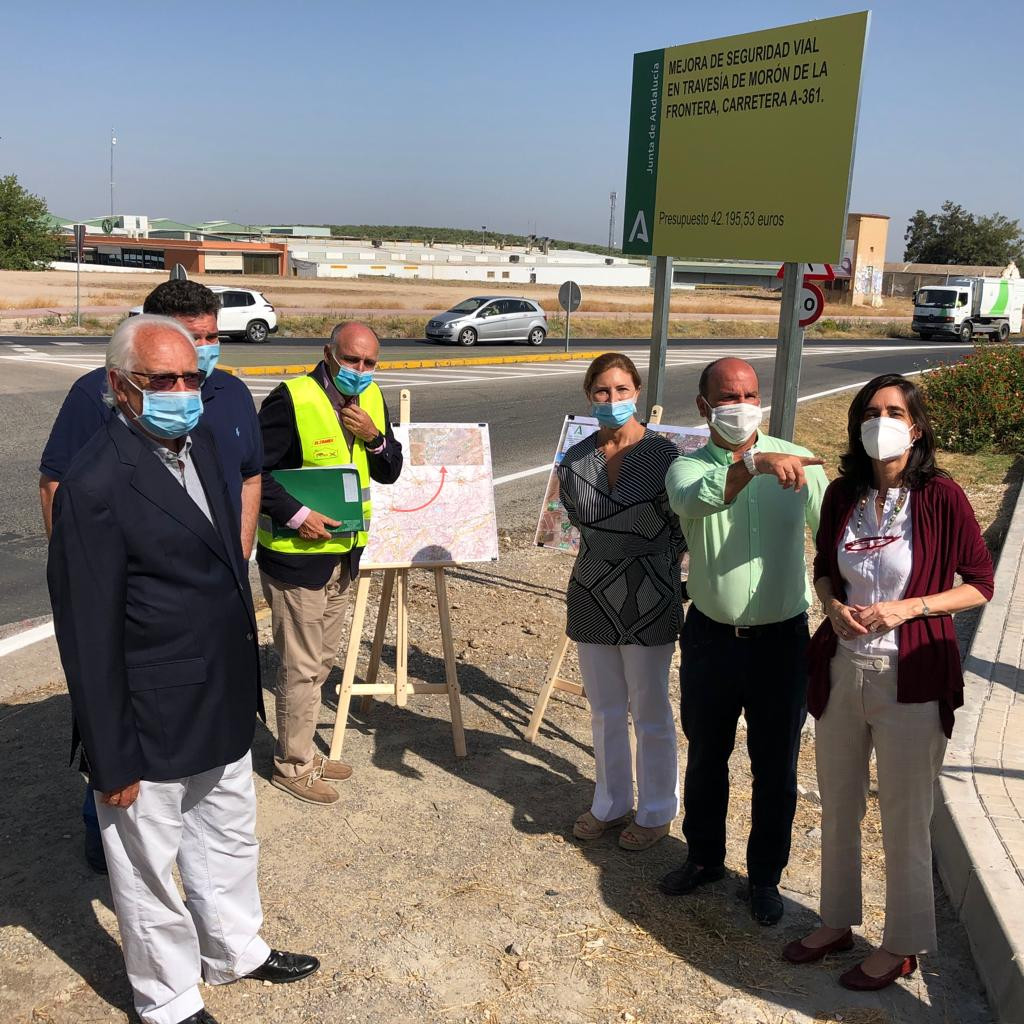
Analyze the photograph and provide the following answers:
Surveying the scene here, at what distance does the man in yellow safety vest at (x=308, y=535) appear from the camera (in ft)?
14.8

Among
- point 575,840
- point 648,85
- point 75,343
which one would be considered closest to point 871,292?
point 75,343

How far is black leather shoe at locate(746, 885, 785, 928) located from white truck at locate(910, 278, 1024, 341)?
4681 cm

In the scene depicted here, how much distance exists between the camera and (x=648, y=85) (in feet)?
25.4

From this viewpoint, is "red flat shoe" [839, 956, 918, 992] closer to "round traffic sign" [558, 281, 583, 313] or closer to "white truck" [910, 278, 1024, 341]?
"round traffic sign" [558, 281, 583, 313]

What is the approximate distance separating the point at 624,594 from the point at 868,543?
1.11 m

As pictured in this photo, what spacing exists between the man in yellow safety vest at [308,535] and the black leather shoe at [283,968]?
3.76ft

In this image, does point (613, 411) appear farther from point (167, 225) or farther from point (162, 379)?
point (167, 225)

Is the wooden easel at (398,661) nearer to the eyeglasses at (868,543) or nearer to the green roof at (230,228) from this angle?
the eyeglasses at (868,543)

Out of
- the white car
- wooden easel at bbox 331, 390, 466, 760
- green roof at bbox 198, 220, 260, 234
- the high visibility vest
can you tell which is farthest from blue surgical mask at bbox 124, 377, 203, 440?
green roof at bbox 198, 220, 260, 234

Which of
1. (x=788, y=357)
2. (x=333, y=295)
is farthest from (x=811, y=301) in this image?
(x=333, y=295)

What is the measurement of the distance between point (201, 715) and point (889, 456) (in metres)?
2.24

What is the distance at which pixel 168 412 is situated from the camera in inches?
117

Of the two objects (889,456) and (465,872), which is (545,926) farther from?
(889,456)

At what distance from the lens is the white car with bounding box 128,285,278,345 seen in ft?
97.3
